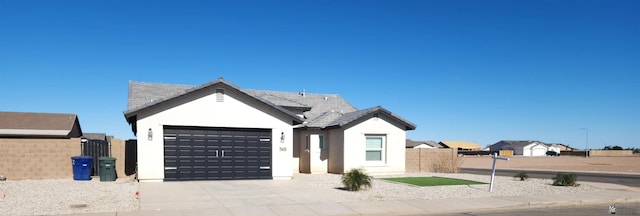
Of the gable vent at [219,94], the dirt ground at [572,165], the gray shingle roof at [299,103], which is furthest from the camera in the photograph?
the dirt ground at [572,165]

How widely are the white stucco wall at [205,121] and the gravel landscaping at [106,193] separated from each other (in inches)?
40.9

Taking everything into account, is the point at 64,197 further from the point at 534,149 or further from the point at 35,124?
the point at 534,149

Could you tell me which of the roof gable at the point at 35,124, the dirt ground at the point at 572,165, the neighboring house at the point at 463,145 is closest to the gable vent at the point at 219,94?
the roof gable at the point at 35,124

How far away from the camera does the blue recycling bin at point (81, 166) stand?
17234 millimetres

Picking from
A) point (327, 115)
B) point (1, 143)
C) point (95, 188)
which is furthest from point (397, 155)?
point (1, 143)

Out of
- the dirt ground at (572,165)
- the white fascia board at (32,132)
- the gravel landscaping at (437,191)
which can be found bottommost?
the dirt ground at (572,165)

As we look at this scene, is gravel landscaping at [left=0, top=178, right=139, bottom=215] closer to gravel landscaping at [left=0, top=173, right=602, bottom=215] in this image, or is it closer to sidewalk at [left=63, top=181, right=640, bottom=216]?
gravel landscaping at [left=0, top=173, right=602, bottom=215]

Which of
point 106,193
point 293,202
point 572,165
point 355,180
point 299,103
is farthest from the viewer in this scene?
point 572,165

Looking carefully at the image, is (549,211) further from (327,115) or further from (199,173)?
(327,115)

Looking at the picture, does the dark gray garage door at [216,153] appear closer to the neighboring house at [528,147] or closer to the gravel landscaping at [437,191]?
the gravel landscaping at [437,191]

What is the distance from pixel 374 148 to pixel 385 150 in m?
0.57

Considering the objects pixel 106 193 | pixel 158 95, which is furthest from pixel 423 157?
pixel 106 193

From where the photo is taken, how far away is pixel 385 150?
888 inches

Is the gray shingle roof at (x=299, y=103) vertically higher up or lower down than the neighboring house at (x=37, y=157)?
higher up
